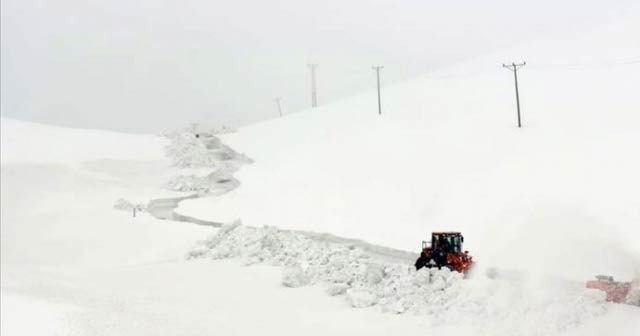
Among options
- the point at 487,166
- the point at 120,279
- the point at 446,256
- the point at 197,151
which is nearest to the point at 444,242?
the point at 446,256

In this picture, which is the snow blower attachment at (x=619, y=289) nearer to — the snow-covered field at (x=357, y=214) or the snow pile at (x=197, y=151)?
the snow-covered field at (x=357, y=214)

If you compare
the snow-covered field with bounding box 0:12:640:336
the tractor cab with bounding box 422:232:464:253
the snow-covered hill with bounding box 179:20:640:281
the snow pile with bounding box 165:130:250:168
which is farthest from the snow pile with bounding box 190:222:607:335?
the snow pile with bounding box 165:130:250:168

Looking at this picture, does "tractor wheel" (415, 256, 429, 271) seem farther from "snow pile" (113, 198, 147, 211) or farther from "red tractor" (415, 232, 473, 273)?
"snow pile" (113, 198, 147, 211)

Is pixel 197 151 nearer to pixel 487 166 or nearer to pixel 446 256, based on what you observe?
pixel 487 166

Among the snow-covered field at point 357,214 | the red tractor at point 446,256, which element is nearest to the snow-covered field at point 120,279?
the snow-covered field at point 357,214

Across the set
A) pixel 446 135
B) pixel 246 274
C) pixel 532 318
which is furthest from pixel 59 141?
pixel 532 318

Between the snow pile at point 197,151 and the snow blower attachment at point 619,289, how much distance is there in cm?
4813

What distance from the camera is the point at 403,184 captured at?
3962 cm

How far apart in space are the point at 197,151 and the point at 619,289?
52728 millimetres

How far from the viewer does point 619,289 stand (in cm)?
1323

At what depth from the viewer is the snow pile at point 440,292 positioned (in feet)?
42.8

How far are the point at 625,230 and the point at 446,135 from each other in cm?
2740

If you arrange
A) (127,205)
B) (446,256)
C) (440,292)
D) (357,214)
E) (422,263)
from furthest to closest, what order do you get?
(127,205)
(357,214)
(422,263)
(446,256)
(440,292)

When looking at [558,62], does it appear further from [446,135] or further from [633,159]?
[633,159]
